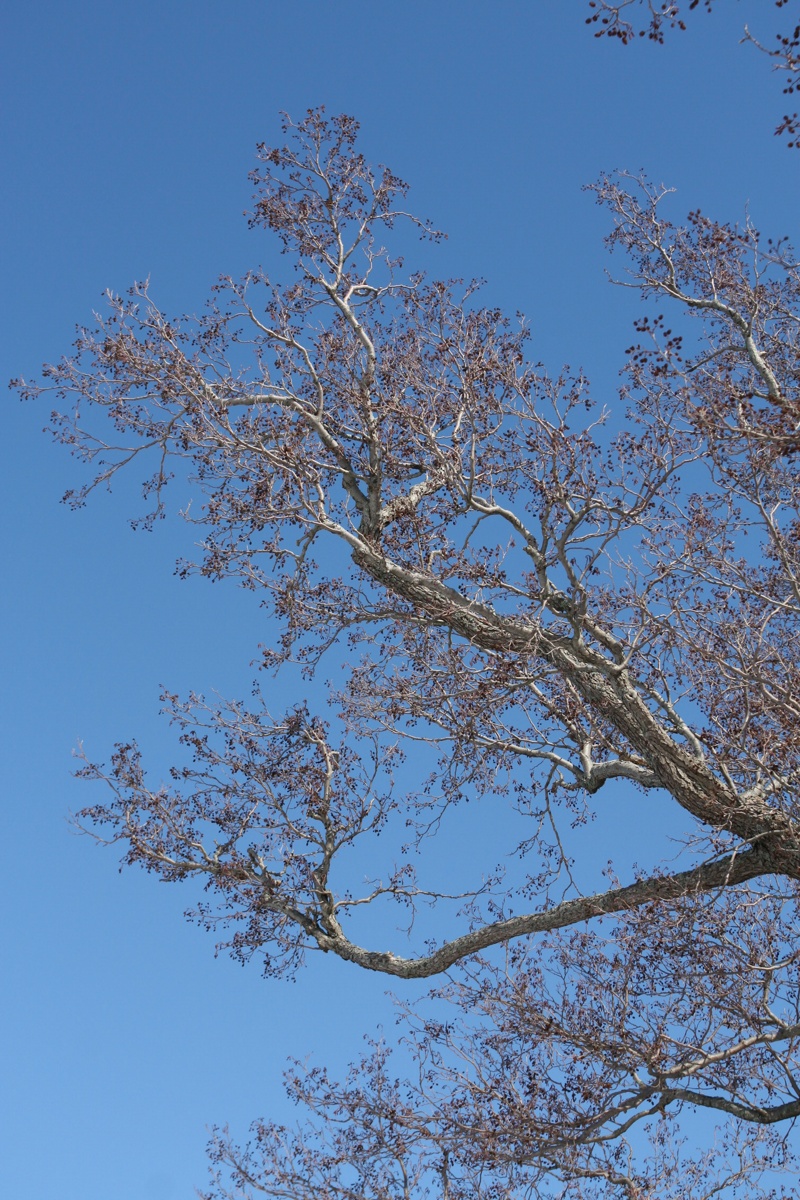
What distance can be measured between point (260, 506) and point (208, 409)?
86cm

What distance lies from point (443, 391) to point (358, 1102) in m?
5.70

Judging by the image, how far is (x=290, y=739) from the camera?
36.2 feet

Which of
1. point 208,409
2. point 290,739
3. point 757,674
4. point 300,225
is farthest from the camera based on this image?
point 290,739

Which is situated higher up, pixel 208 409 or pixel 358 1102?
pixel 208 409

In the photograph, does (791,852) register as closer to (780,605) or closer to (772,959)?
(772,959)

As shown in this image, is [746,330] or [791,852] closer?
[791,852]

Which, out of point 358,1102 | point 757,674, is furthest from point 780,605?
point 358,1102

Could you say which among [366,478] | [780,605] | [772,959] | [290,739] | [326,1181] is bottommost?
[326,1181]

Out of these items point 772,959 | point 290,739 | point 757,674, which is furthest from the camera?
point 290,739

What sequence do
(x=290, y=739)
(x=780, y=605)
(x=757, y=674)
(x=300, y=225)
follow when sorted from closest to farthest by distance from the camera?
(x=757, y=674), (x=780, y=605), (x=300, y=225), (x=290, y=739)

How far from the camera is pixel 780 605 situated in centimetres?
797

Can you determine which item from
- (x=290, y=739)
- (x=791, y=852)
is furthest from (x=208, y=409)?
(x=791, y=852)

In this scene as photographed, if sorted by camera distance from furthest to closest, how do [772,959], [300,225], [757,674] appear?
[300,225] → [772,959] → [757,674]

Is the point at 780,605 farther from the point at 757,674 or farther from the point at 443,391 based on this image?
the point at 443,391
